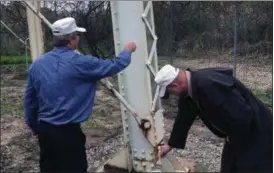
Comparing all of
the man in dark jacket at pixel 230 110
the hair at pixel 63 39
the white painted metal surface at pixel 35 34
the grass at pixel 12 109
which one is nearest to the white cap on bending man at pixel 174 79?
the man in dark jacket at pixel 230 110

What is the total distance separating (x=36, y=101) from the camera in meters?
3.14

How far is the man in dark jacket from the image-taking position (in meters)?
2.44

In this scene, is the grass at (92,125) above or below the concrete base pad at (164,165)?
below

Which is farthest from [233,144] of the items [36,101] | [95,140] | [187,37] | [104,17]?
[187,37]

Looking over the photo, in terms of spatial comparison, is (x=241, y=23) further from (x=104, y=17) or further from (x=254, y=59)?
(x=104, y=17)

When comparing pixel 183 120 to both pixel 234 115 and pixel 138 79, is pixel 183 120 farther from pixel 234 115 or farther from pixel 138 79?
pixel 138 79

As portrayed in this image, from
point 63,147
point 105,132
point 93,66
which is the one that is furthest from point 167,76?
point 105,132

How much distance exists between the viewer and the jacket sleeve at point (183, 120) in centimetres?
274

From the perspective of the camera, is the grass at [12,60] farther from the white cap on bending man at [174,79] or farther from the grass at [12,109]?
the white cap on bending man at [174,79]

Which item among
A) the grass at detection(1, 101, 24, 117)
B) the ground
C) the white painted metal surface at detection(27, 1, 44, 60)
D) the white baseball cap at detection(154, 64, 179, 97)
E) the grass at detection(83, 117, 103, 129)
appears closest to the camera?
the white baseball cap at detection(154, 64, 179, 97)

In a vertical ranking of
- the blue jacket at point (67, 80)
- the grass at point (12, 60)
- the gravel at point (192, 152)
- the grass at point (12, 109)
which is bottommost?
the gravel at point (192, 152)

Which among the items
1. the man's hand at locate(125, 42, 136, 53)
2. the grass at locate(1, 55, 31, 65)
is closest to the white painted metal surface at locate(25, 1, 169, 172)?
the man's hand at locate(125, 42, 136, 53)

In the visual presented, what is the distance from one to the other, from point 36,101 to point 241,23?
523cm

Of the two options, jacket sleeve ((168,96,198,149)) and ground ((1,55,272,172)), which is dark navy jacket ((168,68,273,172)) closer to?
jacket sleeve ((168,96,198,149))
